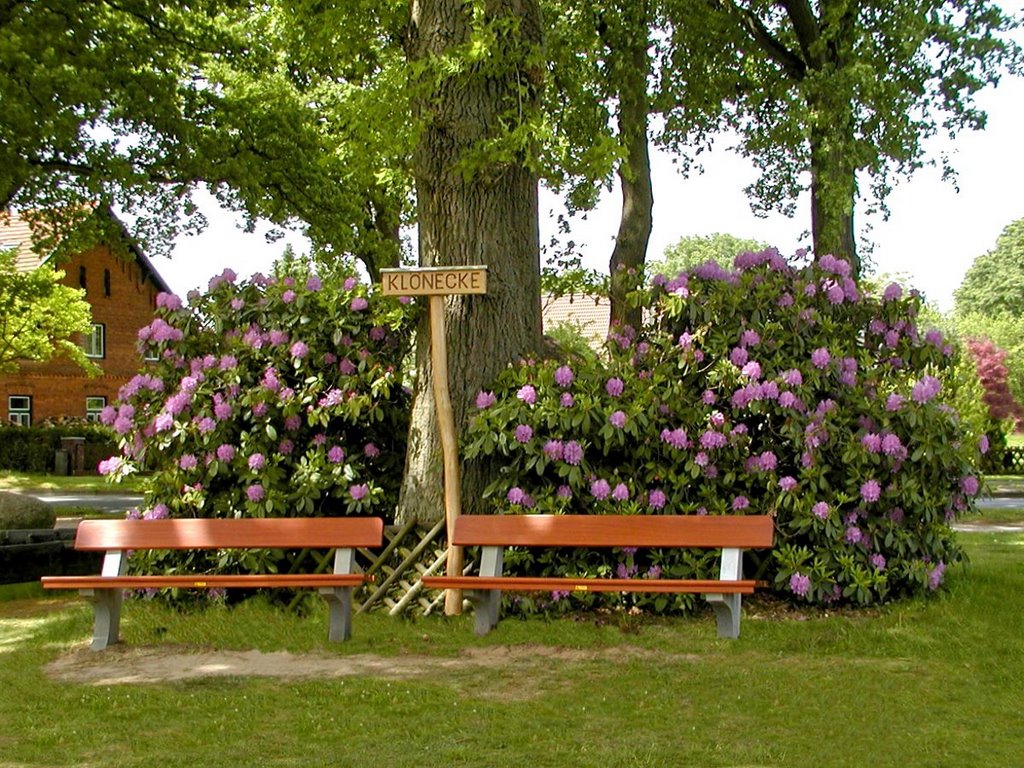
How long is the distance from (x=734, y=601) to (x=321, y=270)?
18216mm

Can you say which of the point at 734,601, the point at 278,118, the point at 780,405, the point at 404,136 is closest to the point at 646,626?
the point at 734,601

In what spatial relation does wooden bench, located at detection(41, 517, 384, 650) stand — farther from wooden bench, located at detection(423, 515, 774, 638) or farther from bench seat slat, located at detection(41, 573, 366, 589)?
wooden bench, located at detection(423, 515, 774, 638)

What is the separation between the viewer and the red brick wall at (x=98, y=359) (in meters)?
42.6

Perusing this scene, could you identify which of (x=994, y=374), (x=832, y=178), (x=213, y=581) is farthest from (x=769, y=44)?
(x=994, y=374)

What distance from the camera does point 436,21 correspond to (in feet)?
32.1

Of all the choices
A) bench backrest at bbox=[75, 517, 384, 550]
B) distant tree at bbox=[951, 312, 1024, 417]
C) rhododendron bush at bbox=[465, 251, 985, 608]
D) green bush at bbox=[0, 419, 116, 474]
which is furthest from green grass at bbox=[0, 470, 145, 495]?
distant tree at bbox=[951, 312, 1024, 417]

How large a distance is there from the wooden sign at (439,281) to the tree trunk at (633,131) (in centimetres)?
298

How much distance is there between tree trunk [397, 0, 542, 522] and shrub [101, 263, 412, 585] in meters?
0.53

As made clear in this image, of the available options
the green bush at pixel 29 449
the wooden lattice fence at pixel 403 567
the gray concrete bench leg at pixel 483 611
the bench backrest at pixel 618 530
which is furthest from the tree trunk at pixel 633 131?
the green bush at pixel 29 449

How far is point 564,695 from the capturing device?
6.60 meters

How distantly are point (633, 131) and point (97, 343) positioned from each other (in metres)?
33.6

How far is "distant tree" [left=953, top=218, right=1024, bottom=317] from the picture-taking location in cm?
8569

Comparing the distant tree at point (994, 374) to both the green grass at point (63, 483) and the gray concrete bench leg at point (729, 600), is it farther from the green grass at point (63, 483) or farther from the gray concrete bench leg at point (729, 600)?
the gray concrete bench leg at point (729, 600)

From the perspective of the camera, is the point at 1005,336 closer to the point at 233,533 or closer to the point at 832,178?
the point at 832,178
